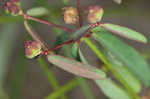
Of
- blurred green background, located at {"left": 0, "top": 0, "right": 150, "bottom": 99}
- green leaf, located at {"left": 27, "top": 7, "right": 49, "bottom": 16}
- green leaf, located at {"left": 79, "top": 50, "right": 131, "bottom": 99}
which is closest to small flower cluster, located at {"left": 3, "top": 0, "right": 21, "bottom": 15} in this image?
green leaf, located at {"left": 27, "top": 7, "right": 49, "bottom": 16}

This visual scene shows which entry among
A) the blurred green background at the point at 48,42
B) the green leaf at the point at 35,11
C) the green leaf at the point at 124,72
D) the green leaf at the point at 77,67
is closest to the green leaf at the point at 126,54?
the green leaf at the point at 124,72

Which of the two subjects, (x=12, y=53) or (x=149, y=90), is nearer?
(x=149, y=90)

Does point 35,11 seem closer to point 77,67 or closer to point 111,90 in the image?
point 77,67

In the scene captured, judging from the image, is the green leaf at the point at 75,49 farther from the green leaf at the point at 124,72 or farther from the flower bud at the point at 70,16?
the green leaf at the point at 124,72

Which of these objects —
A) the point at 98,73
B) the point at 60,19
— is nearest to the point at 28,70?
the point at 60,19

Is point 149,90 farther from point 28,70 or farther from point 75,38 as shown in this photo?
point 28,70

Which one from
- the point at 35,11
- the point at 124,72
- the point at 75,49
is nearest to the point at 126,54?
the point at 124,72

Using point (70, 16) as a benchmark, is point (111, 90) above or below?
below
